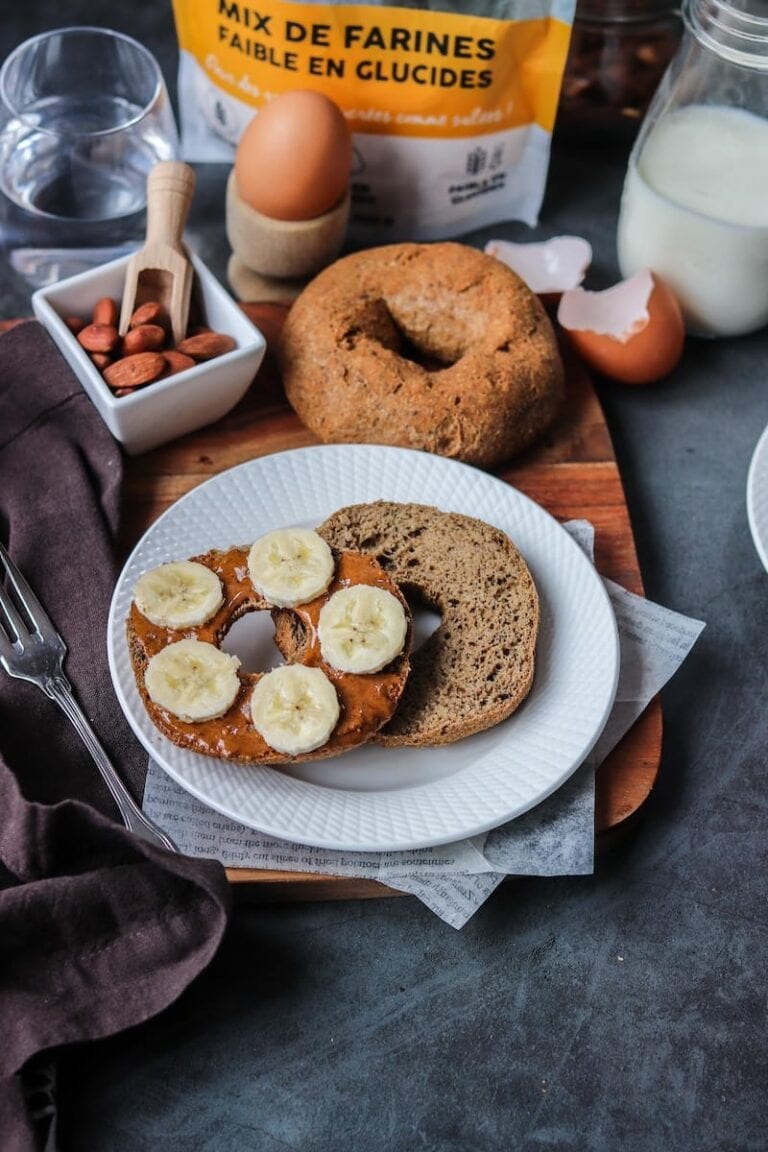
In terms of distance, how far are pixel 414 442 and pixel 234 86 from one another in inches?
27.3

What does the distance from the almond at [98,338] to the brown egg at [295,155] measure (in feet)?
1.06

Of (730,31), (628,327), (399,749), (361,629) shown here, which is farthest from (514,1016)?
(730,31)

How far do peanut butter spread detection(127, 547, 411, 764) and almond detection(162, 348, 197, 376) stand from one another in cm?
29

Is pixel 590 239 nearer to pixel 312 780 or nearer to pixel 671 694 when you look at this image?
pixel 671 694

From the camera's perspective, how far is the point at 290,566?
1.38 metres

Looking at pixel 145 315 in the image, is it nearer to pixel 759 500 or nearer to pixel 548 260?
pixel 548 260

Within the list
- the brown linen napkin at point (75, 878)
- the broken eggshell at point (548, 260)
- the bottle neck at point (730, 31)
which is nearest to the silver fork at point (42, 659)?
the brown linen napkin at point (75, 878)

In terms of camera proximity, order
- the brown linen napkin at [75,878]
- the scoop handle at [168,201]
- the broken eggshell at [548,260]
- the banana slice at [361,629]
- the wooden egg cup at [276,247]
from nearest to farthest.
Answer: the brown linen napkin at [75,878], the banana slice at [361,629], the scoop handle at [168,201], the wooden egg cup at [276,247], the broken eggshell at [548,260]

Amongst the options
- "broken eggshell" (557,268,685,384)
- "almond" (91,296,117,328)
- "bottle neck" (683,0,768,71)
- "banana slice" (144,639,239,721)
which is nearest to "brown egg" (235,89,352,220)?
"almond" (91,296,117,328)

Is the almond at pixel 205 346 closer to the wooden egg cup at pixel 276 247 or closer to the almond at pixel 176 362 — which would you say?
the almond at pixel 176 362

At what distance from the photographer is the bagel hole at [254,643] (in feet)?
4.73

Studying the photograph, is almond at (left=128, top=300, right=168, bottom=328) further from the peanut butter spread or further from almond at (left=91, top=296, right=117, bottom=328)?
the peanut butter spread

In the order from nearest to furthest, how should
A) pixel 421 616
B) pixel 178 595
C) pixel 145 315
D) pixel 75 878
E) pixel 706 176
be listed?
pixel 75 878 < pixel 178 595 < pixel 421 616 < pixel 145 315 < pixel 706 176

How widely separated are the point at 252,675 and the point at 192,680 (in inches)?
2.6
